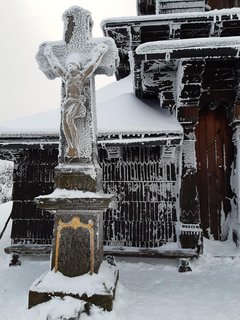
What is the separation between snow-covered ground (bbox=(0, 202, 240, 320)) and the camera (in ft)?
12.5

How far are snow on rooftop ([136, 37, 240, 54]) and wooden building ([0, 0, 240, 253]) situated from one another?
1.61 ft

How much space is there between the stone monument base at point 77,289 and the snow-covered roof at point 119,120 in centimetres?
296

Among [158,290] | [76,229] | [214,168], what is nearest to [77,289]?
[76,229]

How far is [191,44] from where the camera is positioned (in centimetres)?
530

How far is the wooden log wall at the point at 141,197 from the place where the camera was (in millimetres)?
6660

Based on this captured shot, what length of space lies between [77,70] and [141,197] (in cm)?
327

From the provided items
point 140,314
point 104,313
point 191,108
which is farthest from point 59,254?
point 191,108

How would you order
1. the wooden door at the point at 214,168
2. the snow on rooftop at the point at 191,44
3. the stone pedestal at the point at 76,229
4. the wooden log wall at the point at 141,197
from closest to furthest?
the stone pedestal at the point at 76,229, the snow on rooftop at the point at 191,44, the wooden log wall at the point at 141,197, the wooden door at the point at 214,168

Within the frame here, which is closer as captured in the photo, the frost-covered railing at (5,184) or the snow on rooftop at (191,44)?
the snow on rooftop at (191,44)

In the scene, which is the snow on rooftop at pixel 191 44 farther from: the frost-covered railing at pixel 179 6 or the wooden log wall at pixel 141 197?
the frost-covered railing at pixel 179 6

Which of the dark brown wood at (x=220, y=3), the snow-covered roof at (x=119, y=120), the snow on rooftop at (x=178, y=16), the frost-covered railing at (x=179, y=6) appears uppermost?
the dark brown wood at (x=220, y=3)

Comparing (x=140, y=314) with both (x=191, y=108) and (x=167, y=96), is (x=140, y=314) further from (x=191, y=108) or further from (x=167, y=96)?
(x=167, y=96)

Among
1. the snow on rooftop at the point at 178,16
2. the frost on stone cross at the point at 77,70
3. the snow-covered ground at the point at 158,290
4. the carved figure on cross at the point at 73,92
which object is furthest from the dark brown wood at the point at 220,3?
the snow-covered ground at the point at 158,290

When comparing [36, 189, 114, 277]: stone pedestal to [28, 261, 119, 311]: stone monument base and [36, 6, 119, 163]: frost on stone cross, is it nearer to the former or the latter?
[28, 261, 119, 311]: stone monument base
